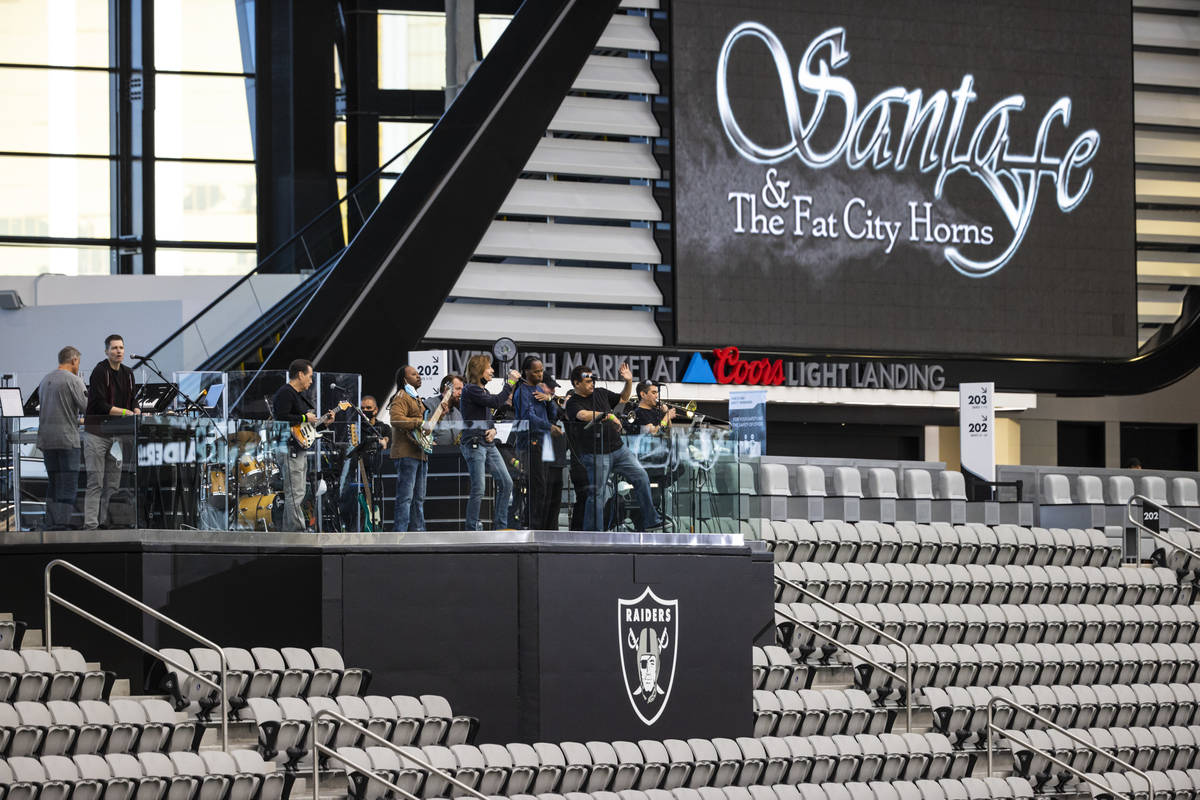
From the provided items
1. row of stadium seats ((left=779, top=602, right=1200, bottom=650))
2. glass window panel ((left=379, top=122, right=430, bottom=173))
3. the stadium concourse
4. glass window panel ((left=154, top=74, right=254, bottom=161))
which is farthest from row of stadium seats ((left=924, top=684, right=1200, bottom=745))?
glass window panel ((left=154, top=74, right=254, bottom=161))

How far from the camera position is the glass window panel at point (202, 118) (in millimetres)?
27719

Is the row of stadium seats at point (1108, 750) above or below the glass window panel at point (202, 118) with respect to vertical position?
below

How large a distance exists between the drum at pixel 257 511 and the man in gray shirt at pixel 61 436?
1173 millimetres

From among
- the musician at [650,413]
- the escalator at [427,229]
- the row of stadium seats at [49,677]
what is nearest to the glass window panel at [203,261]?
the escalator at [427,229]

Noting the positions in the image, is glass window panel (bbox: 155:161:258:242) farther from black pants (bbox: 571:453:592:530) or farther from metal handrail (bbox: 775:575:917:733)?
black pants (bbox: 571:453:592:530)

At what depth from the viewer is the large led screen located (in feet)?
72.9

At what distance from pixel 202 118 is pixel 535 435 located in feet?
52.7

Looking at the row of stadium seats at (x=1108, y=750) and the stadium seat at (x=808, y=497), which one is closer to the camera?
the row of stadium seats at (x=1108, y=750)

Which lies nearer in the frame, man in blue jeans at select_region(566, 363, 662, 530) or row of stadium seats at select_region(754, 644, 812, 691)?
man in blue jeans at select_region(566, 363, 662, 530)

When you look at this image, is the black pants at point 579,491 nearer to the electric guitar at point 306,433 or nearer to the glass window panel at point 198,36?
the electric guitar at point 306,433

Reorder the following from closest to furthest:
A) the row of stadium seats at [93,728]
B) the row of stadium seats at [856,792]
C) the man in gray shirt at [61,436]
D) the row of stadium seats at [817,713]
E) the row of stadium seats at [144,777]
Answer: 1. the row of stadium seats at [144,777]
2. the row of stadium seats at [93,728]
3. the row of stadium seats at [856,792]
4. the man in gray shirt at [61,436]
5. the row of stadium seats at [817,713]

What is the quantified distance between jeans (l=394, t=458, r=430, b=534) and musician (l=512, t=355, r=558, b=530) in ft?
2.42

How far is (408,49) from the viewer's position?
2911cm

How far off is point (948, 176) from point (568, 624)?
11999mm
